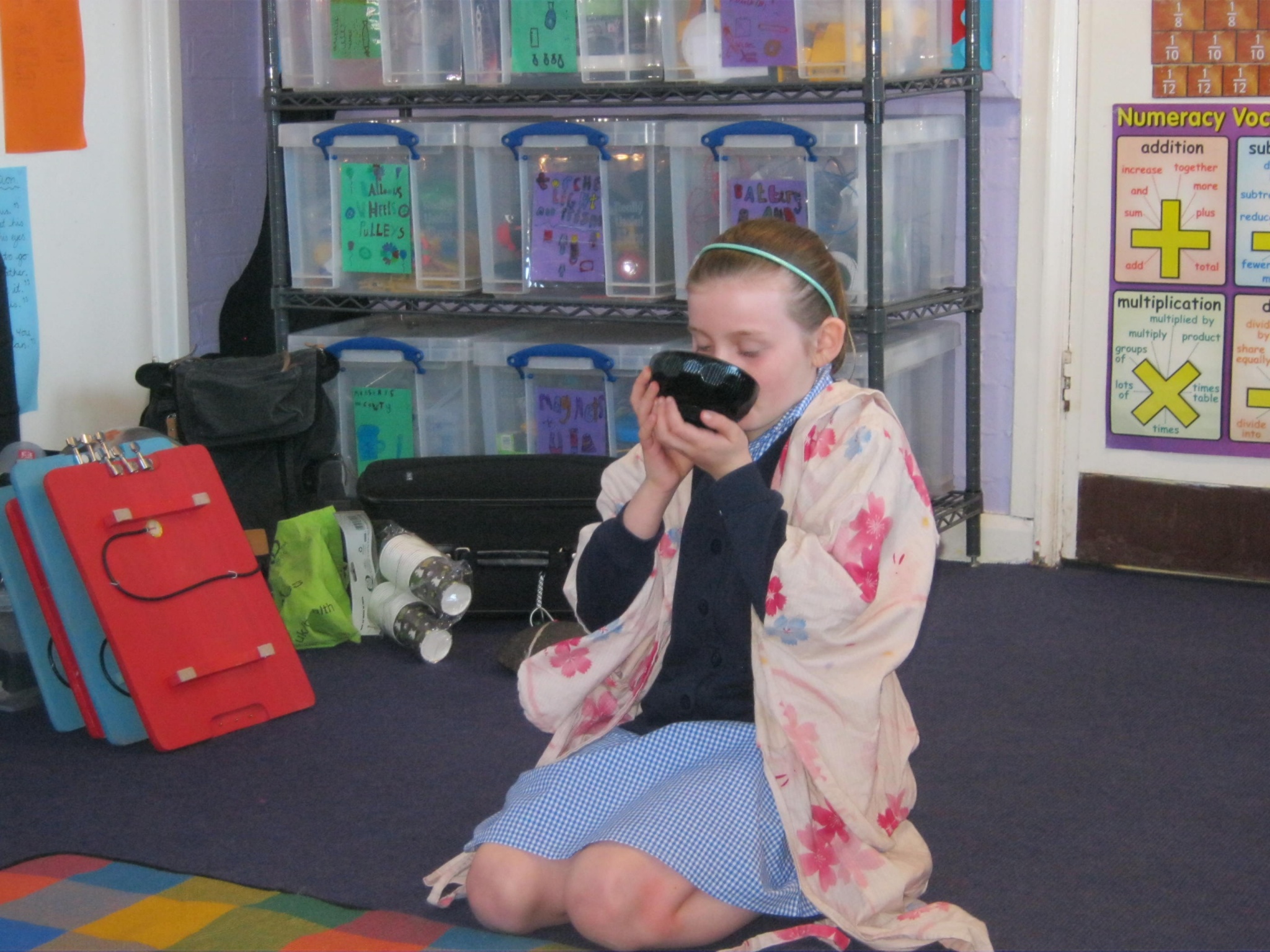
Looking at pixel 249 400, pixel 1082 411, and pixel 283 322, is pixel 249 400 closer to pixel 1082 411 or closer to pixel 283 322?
pixel 283 322

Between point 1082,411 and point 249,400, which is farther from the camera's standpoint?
point 1082,411

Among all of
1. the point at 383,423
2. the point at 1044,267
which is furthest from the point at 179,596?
the point at 1044,267

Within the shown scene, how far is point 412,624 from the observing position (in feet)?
7.95

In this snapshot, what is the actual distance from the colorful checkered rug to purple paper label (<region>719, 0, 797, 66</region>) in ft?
5.08

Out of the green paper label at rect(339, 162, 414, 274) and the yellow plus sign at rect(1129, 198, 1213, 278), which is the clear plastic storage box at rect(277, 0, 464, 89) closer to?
the green paper label at rect(339, 162, 414, 274)

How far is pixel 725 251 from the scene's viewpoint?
4.80 feet

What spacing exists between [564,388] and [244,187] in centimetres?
96

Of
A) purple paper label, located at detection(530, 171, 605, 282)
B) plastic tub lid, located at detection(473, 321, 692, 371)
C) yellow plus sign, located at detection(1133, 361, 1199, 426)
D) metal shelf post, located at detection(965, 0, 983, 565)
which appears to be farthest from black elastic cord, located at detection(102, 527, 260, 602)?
yellow plus sign, located at detection(1133, 361, 1199, 426)

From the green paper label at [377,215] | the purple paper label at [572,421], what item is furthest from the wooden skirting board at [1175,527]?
the green paper label at [377,215]

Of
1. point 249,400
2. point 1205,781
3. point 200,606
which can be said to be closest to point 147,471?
point 200,606

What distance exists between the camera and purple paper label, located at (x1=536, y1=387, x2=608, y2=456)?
8.95 ft

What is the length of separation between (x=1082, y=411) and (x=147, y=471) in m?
1.71

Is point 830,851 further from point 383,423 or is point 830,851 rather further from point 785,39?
point 383,423

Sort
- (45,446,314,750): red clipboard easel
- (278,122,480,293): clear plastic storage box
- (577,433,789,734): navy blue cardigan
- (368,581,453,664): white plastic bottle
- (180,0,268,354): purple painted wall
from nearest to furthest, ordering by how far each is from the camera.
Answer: (577,433,789,734): navy blue cardigan
(45,446,314,750): red clipboard easel
(368,581,453,664): white plastic bottle
(278,122,480,293): clear plastic storage box
(180,0,268,354): purple painted wall
